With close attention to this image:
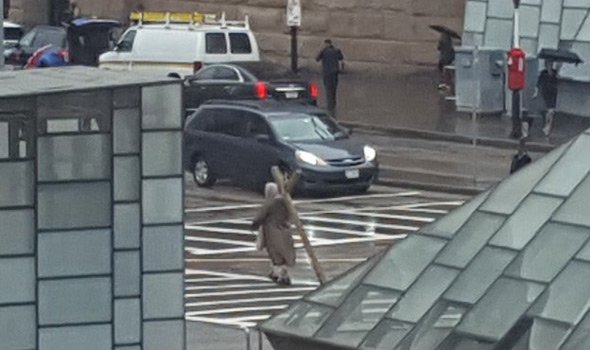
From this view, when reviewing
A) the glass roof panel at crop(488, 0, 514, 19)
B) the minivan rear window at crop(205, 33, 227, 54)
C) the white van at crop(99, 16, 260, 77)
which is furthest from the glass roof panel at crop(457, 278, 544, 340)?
the minivan rear window at crop(205, 33, 227, 54)

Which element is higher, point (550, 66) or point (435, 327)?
point (435, 327)

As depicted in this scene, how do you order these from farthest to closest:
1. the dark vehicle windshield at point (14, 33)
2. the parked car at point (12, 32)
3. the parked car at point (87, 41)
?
1. the dark vehicle windshield at point (14, 33)
2. the parked car at point (12, 32)
3. the parked car at point (87, 41)

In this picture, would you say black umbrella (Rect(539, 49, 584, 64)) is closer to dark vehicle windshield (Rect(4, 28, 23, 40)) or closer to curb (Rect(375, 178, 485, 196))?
curb (Rect(375, 178, 485, 196))

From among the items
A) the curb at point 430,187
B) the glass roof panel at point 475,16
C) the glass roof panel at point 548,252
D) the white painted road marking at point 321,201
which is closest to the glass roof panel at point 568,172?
the glass roof panel at point 548,252

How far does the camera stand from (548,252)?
13430mm

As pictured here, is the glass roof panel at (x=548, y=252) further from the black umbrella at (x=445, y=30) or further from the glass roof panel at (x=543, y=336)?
the black umbrella at (x=445, y=30)

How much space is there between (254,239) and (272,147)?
13.9 ft

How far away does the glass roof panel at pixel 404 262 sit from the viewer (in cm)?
1412

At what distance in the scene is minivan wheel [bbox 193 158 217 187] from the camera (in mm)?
34062

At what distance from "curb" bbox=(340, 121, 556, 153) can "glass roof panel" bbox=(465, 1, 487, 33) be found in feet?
12.9

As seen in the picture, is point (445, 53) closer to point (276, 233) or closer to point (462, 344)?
point (276, 233)

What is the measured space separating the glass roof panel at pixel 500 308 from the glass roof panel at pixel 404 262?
76cm

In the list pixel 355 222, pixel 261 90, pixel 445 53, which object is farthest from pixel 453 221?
pixel 445 53

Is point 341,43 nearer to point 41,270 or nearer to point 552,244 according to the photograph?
point 41,270
